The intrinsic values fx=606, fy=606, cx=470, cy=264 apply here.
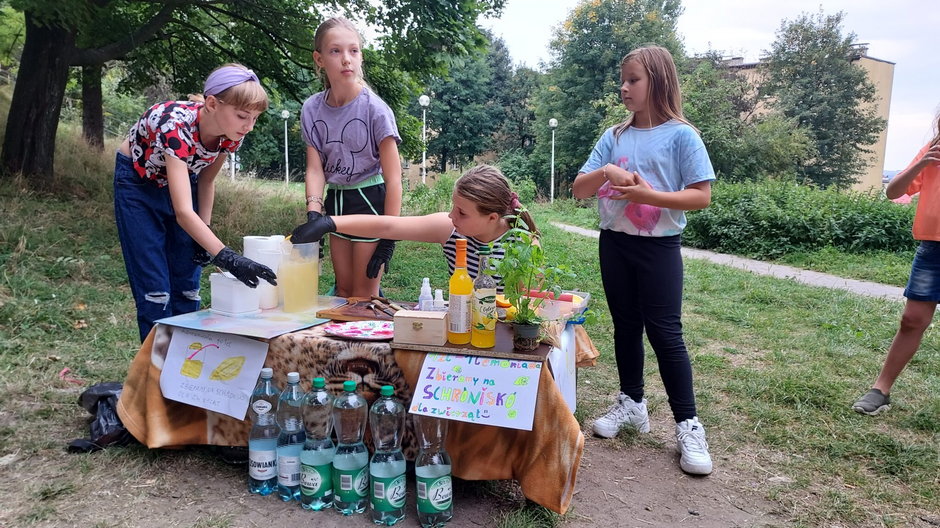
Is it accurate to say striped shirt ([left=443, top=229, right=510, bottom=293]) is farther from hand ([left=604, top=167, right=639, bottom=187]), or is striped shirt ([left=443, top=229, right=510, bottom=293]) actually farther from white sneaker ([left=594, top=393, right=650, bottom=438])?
white sneaker ([left=594, top=393, right=650, bottom=438])

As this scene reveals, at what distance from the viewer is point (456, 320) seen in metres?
2.01

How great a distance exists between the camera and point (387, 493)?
1.97m

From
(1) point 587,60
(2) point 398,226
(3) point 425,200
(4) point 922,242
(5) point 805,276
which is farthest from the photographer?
(1) point 587,60

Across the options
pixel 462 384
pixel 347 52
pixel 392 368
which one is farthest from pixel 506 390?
pixel 347 52

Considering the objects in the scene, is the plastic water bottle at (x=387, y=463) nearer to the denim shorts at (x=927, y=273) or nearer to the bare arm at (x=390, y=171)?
the bare arm at (x=390, y=171)

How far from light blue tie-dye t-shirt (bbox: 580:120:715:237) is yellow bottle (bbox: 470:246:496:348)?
2.61ft

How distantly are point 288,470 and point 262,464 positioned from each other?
11cm

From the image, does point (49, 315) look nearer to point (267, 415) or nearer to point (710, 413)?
point (267, 415)

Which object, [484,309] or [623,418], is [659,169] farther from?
[623,418]

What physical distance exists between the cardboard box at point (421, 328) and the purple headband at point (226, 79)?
1.14 m

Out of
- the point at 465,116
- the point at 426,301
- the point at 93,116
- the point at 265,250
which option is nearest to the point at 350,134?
the point at 265,250

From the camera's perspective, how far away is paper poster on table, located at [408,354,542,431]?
1.82 metres

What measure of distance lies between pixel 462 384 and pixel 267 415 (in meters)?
0.76

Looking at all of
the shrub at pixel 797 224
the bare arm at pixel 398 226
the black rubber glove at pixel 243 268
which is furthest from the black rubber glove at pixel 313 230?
the shrub at pixel 797 224
